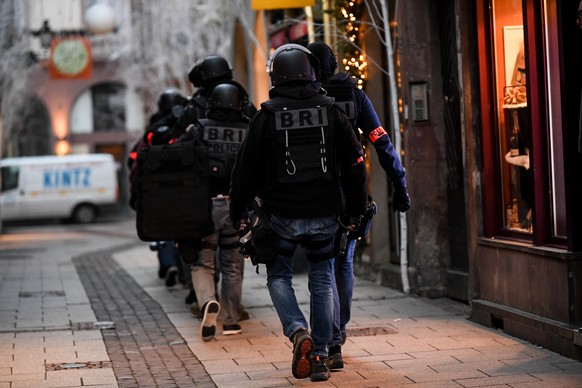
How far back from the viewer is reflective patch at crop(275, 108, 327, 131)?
6.80m

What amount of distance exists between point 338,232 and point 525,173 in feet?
7.14

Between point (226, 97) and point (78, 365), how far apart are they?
244 centimetres

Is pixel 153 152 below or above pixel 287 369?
above

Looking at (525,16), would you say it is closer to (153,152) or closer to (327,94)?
(327,94)

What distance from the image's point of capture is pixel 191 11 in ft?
123

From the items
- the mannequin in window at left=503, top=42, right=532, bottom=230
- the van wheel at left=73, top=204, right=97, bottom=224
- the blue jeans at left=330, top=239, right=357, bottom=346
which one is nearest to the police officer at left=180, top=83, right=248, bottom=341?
the blue jeans at left=330, top=239, right=357, bottom=346

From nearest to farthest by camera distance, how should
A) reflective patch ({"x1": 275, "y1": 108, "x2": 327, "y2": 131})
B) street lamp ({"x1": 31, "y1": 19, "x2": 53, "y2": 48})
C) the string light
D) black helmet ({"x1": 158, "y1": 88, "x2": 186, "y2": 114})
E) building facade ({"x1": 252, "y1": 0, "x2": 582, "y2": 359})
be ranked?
1. reflective patch ({"x1": 275, "y1": 108, "x2": 327, "y2": 131})
2. building facade ({"x1": 252, "y1": 0, "x2": 582, "y2": 359})
3. black helmet ({"x1": 158, "y1": 88, "x2": 186, "y2": 114})
4. the string light
5. street lamp ({"x1": 31, "y1": 19, "x2": 53, "y2": 48})

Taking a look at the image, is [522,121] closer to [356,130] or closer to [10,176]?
[356,130]

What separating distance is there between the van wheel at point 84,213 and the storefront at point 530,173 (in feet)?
98.1

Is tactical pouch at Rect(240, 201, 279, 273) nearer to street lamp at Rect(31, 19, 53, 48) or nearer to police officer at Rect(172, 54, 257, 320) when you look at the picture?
police officer at Rect(172, 54, 257, 320)

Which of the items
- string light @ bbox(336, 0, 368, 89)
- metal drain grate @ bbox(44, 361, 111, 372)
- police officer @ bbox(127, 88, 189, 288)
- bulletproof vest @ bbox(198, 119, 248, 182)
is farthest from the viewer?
string light @ bbox(336, 0, 368, 89)

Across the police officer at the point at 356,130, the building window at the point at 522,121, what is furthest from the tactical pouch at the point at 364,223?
the building window at the point at 522,121

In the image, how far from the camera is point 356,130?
7.56 meters

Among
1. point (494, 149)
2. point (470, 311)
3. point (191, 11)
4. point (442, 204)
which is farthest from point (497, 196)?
point (191, 11)
